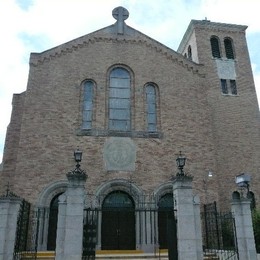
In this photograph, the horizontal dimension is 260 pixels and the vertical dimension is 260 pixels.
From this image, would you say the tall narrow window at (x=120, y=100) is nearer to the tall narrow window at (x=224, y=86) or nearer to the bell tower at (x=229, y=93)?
the bell tower at (x=229, y=93)

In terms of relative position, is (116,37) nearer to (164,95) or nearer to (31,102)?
(164,95)

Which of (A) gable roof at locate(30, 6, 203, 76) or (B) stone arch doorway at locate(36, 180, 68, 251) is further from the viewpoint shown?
(A) gable roof at locate(30, 6, 203, 76)

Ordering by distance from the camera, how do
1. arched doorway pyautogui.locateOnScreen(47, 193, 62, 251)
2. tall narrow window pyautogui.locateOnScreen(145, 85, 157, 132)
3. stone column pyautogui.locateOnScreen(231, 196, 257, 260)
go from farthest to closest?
1. tall narrow window pyautogui.locateOnScreen(145, 85, 157, 132)
2. arched doorway pyautogui.locateOnScreen(47, 193, 62, 251)
3. stone column pyautogui.locateOnScreen(231, 196, 257, 260)

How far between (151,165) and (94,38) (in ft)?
29.3

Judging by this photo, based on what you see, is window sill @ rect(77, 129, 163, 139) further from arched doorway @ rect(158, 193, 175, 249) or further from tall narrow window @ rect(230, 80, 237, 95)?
tall narrow window @ rect(230, 80, 237, 95)

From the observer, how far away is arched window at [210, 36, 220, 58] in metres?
25.9

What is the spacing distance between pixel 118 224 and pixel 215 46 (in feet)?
52.2

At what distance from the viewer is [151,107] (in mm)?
20625

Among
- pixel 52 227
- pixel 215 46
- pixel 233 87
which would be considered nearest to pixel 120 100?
pixel 52 227

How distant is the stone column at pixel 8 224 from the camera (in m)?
12.2

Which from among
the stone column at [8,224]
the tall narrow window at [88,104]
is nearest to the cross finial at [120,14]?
the tall narrow window at [88,104]

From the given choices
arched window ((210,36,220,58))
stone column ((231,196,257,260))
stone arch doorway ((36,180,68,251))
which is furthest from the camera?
→ arched window ((210,36,220,58))

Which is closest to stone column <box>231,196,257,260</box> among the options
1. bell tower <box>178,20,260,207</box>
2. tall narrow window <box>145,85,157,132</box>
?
bell tower <box>178,20,260,207</box>

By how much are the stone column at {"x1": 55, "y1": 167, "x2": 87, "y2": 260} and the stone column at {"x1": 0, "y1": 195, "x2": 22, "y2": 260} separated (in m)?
2.09
